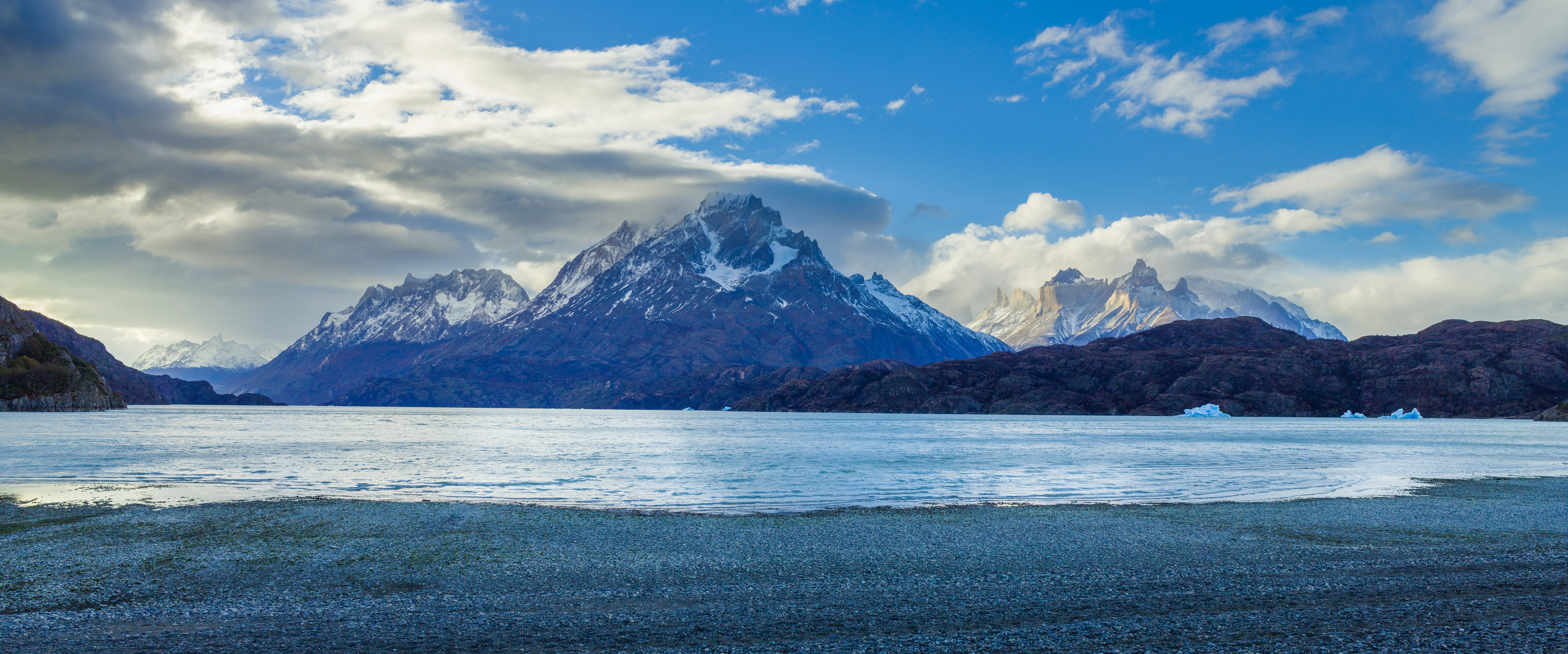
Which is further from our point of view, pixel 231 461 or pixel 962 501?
pixel 231 461

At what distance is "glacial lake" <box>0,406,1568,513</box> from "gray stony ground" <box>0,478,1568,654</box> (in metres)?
9.45

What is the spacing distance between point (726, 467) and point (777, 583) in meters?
46.1

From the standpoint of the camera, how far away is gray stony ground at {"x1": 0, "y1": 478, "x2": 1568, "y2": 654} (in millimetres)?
15117

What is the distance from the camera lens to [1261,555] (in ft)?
78.1

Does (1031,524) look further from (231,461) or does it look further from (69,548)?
(231,461)

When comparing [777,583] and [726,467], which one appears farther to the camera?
[726,467]

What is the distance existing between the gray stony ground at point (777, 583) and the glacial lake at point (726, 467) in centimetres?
945

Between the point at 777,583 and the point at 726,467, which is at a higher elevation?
the point at 777,583

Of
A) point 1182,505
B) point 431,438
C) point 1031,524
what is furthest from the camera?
point 431,438

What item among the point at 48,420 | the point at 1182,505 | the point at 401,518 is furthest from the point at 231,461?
the point at 48,420

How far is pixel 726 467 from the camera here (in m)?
66.0

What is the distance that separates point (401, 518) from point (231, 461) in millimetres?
43662

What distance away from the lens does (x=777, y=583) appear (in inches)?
801

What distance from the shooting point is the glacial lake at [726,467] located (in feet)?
142
